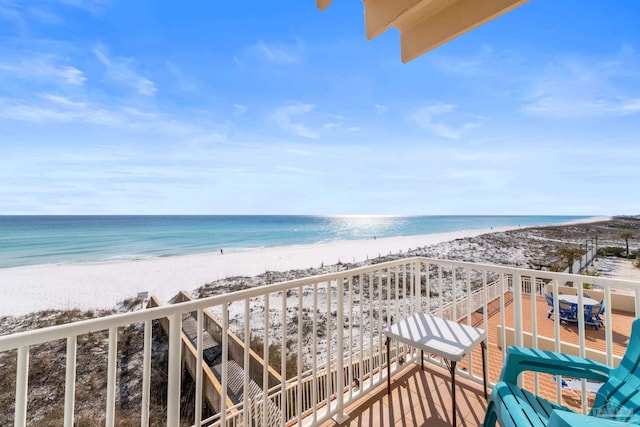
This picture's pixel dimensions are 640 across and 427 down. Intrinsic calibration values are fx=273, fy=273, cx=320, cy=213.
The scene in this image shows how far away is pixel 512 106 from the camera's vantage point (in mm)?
5168

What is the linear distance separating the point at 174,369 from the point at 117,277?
1397 cm

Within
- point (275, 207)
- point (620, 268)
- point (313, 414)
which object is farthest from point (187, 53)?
point (275, 207)

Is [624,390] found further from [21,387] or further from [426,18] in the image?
[21,387]

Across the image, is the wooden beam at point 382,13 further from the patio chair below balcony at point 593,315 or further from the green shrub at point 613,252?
the green shrub at point 613,252

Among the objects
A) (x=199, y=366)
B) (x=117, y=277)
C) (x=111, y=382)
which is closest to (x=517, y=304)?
(x=199, y=366)

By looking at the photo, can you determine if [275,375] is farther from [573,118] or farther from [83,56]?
[83,56]

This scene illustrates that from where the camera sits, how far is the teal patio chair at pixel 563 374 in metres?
1.15

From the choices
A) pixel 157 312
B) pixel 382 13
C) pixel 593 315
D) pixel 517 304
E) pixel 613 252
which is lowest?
pixel 613 252

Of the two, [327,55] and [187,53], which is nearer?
[327,55]

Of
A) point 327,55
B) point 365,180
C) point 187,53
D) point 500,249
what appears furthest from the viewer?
point 365,180

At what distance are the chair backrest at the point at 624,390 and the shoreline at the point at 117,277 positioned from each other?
10776mm

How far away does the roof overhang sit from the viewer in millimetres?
1402

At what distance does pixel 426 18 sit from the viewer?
1647mm

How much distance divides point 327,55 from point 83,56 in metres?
6.45
